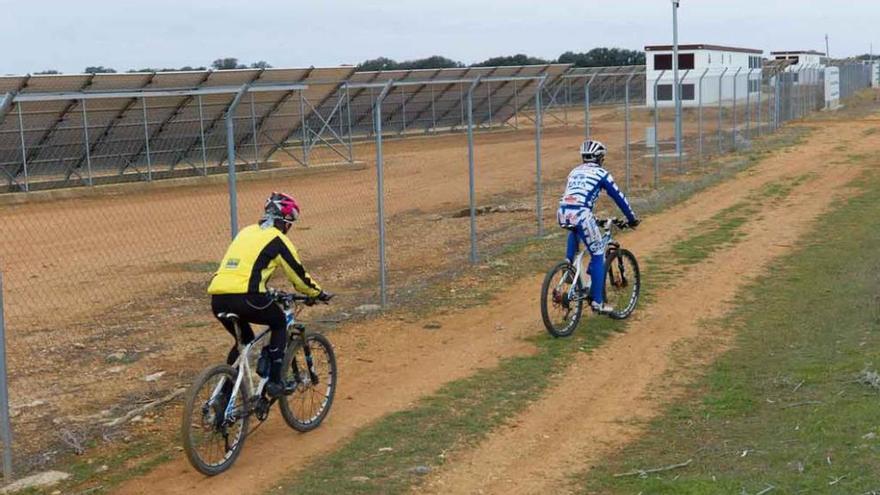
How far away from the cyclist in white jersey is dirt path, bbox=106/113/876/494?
0.80 meters

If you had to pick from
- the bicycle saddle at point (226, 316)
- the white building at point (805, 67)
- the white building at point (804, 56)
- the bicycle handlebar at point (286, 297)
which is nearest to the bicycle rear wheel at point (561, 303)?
the bicycle handlebar at point (286, 297)

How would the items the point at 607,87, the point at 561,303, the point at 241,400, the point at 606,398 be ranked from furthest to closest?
1. the point at 607,87
2. the point at 561,303
3. the point at 606,398
4. the point at 241,400

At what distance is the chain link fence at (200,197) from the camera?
31.3 feet

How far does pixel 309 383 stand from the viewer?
7.53 metres

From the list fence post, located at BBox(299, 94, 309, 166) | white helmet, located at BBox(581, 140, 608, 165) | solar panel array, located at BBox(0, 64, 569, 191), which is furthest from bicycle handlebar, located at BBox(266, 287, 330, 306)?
fence post, located at BBox(299, 94, 309, 166)

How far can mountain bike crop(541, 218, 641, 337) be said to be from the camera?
9898 mm

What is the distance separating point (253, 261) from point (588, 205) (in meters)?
4.14

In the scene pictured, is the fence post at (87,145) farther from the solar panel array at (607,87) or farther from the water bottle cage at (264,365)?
the solar panel array at (607,87)

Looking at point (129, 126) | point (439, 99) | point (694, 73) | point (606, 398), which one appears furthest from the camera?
point (694, 73)

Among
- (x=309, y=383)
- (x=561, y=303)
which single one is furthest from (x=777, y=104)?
(x=309, y=383)

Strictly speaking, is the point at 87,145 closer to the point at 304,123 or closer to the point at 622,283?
the point at 304,123

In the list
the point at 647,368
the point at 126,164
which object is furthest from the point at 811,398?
the point at 126,164

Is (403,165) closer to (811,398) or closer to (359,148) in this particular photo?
(359,148)

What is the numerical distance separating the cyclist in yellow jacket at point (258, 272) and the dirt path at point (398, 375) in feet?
1.71
